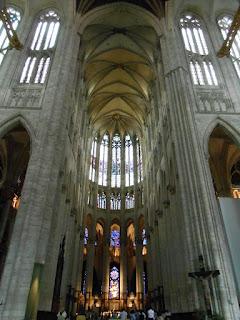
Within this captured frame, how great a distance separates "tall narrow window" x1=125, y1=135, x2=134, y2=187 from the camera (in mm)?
36103

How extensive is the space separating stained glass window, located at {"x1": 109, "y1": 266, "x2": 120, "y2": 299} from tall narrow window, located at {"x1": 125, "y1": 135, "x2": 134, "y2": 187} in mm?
10349

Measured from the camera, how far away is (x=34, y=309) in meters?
11.6

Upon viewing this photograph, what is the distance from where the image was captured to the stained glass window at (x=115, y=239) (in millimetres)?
33031

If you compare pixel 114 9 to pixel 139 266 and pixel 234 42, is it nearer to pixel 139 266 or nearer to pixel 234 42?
pixel 234 42

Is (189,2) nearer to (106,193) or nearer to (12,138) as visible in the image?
(12,138)

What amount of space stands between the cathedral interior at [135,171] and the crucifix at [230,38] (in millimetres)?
101

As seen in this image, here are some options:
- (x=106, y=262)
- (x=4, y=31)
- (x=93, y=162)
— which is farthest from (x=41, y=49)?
(x=106, y=262)

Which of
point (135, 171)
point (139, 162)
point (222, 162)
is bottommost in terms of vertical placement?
point (222, 162)

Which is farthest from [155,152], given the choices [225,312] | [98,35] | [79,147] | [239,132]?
[225,312]

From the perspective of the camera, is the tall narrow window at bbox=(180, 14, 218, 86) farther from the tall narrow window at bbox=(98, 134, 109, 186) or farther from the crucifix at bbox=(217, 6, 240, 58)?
the tall narrow window at bbox=(98, 134, 109, 186)

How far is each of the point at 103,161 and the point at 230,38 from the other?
70.4 feet

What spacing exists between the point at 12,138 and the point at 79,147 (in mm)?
5869

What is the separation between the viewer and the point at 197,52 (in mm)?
22094

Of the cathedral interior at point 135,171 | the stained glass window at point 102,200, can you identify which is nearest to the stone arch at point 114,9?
the cathedral interior at point 135,171
